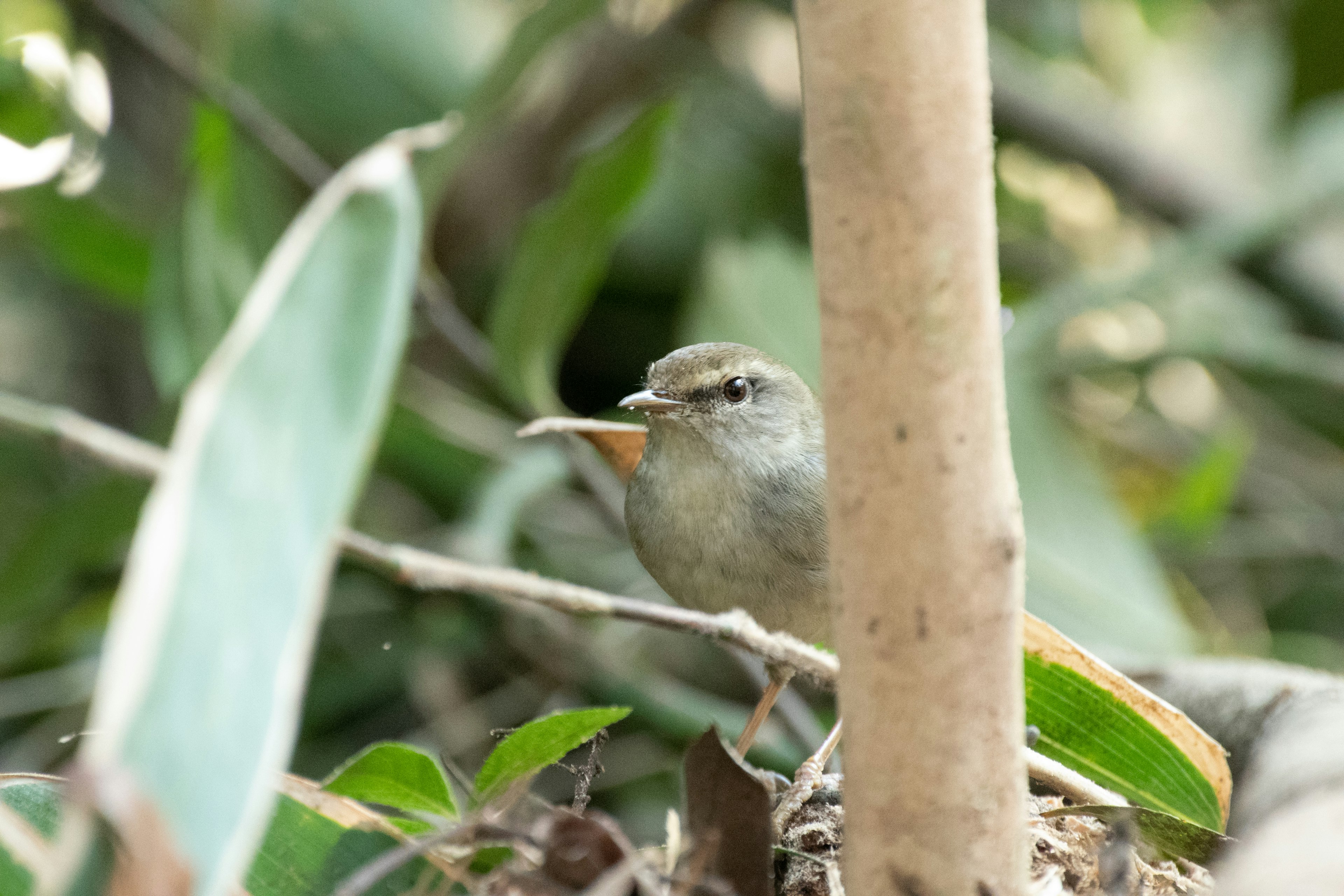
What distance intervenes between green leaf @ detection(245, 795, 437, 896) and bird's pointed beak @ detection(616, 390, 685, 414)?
87cm

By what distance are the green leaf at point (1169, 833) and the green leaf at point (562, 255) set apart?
116cm

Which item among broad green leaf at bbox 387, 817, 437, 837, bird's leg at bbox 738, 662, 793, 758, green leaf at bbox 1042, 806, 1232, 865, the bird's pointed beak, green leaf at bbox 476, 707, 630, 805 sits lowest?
broad green leaf at bbox 387, 817, 437, 837

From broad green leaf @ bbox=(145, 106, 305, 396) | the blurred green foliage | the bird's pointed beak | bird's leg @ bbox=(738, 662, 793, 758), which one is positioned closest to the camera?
bird's leg @ bbox=(738, 662, 793, 758)

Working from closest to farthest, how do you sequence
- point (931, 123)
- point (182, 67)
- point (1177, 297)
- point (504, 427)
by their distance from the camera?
point (931, 123)
point (182, 67)
point (504, 427)
point (1177, 297)

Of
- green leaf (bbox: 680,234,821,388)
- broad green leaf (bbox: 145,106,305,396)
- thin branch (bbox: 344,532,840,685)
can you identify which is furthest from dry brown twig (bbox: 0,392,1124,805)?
green leaf (bbox: 680,234,821,388)

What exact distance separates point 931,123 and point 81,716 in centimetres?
248

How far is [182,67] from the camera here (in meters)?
2.23

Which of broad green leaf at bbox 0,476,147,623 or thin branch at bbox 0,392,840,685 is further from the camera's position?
broad green leaf at bbox 0,476,147,623

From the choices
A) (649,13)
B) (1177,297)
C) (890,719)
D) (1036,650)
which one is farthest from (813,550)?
(1177,297)

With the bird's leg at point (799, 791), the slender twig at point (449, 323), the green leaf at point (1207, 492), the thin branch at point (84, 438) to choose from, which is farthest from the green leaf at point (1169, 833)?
the green leaf at point (1207, 492)

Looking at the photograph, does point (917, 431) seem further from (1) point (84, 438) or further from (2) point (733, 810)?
(1) point (84, 438)

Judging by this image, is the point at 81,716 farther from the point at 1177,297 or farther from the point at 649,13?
the point at 1177,297

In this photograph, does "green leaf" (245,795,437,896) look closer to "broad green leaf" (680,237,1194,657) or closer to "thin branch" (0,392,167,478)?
"thin branch" (0,392,167,478)

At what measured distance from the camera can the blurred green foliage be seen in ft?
7.13
